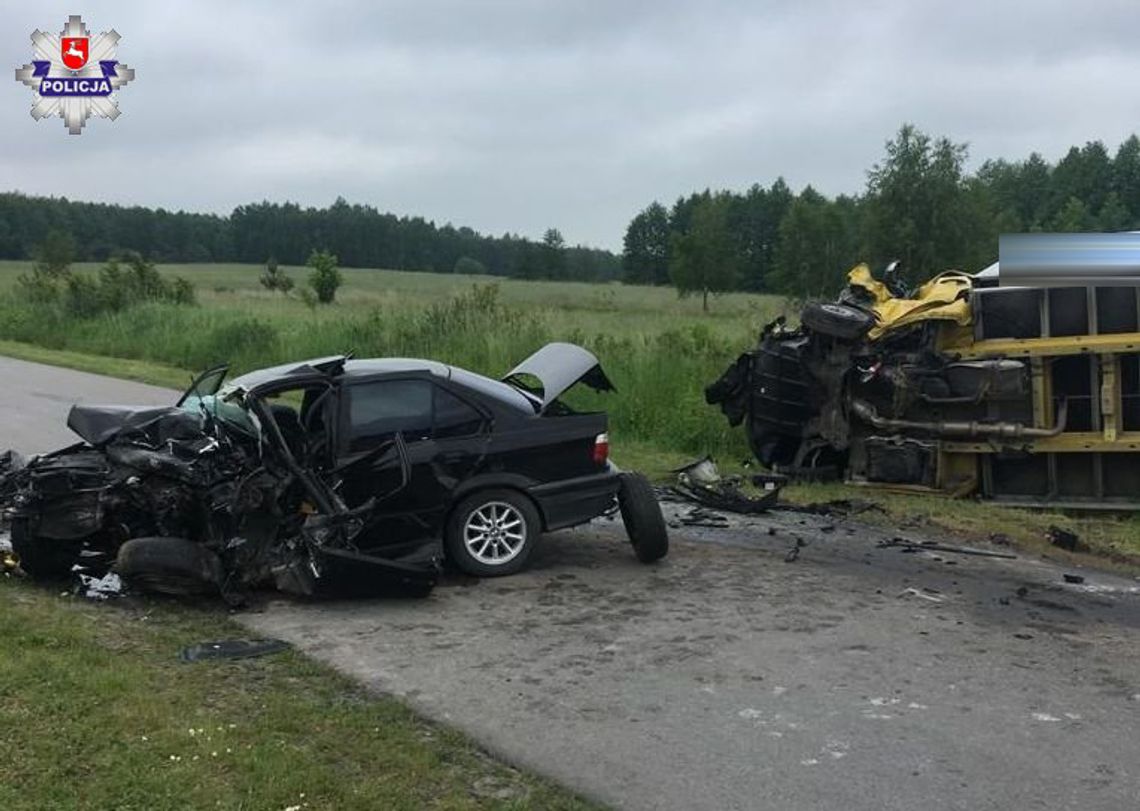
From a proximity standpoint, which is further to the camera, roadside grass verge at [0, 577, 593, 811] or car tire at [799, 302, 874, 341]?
car tire at [799, 302, 874, 341]

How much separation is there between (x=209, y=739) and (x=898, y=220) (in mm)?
42892

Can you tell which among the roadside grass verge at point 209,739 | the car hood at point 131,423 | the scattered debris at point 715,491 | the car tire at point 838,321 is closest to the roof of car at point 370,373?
the car hood at point 131,423

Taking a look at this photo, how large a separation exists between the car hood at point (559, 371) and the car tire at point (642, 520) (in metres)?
0.81

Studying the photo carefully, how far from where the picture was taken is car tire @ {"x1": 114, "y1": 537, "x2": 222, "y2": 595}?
620 cm

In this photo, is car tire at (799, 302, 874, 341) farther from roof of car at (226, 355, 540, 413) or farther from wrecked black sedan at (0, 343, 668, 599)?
roof of car at (226, 355, 540, 413)

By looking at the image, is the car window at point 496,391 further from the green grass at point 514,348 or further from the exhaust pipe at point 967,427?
the exhaust pipe at point 967,427

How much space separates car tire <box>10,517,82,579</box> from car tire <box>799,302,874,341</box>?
7443 millimetres

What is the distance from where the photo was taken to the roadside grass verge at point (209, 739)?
3.76 metres

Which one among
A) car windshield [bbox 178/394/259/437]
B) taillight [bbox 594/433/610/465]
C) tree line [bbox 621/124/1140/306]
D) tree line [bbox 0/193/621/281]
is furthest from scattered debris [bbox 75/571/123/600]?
tree line [bbox 0/193/621/281]

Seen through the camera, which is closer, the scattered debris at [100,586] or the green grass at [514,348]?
the scattered debris at [100,586]

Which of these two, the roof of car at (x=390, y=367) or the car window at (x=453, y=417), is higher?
the roof of car at (x=390, y=367)

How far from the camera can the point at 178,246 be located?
93125 millimetres

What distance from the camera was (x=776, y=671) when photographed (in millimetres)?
5418

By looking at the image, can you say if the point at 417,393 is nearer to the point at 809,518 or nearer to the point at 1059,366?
the point at 809,518
